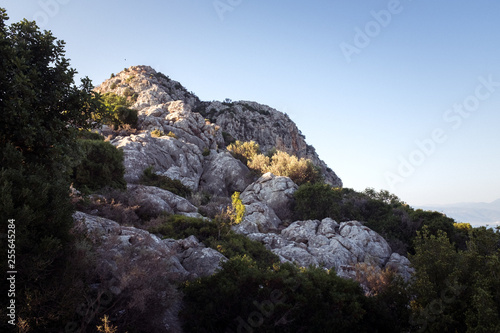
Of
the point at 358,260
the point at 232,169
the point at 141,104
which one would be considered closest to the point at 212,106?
the point at 141,104

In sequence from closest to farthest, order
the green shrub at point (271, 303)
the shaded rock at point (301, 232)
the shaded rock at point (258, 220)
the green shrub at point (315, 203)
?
the green shrub at point (271, 303) < the shaded rock at point (301, 232) < the shaded rock at point (258, 220) < the green shrub at point (315, 203)

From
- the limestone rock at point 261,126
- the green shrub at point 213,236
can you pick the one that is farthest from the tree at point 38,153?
the limestone rock at point 261,126

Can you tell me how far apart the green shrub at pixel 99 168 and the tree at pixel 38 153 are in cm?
590

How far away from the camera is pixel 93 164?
41.6ft

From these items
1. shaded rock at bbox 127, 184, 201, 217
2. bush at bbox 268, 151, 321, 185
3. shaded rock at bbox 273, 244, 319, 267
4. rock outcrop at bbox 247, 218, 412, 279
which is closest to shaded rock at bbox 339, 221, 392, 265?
rock outcrop at bbox 247, 218, 412, 279

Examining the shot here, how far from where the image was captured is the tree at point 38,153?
4113mm

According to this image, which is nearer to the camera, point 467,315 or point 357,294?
point 467,315

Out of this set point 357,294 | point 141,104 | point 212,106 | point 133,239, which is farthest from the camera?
point 212,106

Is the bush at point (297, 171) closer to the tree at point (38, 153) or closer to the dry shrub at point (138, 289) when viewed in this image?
the tree at point (38, 153)

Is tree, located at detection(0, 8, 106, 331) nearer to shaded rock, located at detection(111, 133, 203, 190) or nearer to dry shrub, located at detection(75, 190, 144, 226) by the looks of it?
dry shrub, located at detection(75, 190, 144, 226)

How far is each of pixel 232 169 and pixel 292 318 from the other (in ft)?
57.5

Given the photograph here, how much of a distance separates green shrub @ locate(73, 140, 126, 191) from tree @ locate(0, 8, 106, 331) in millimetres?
5903

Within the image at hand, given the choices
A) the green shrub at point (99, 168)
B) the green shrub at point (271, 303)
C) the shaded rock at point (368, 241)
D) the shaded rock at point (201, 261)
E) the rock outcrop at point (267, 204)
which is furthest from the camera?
the rock outcrop at point (267, 204)

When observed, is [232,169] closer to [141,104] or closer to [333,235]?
[333,235]
